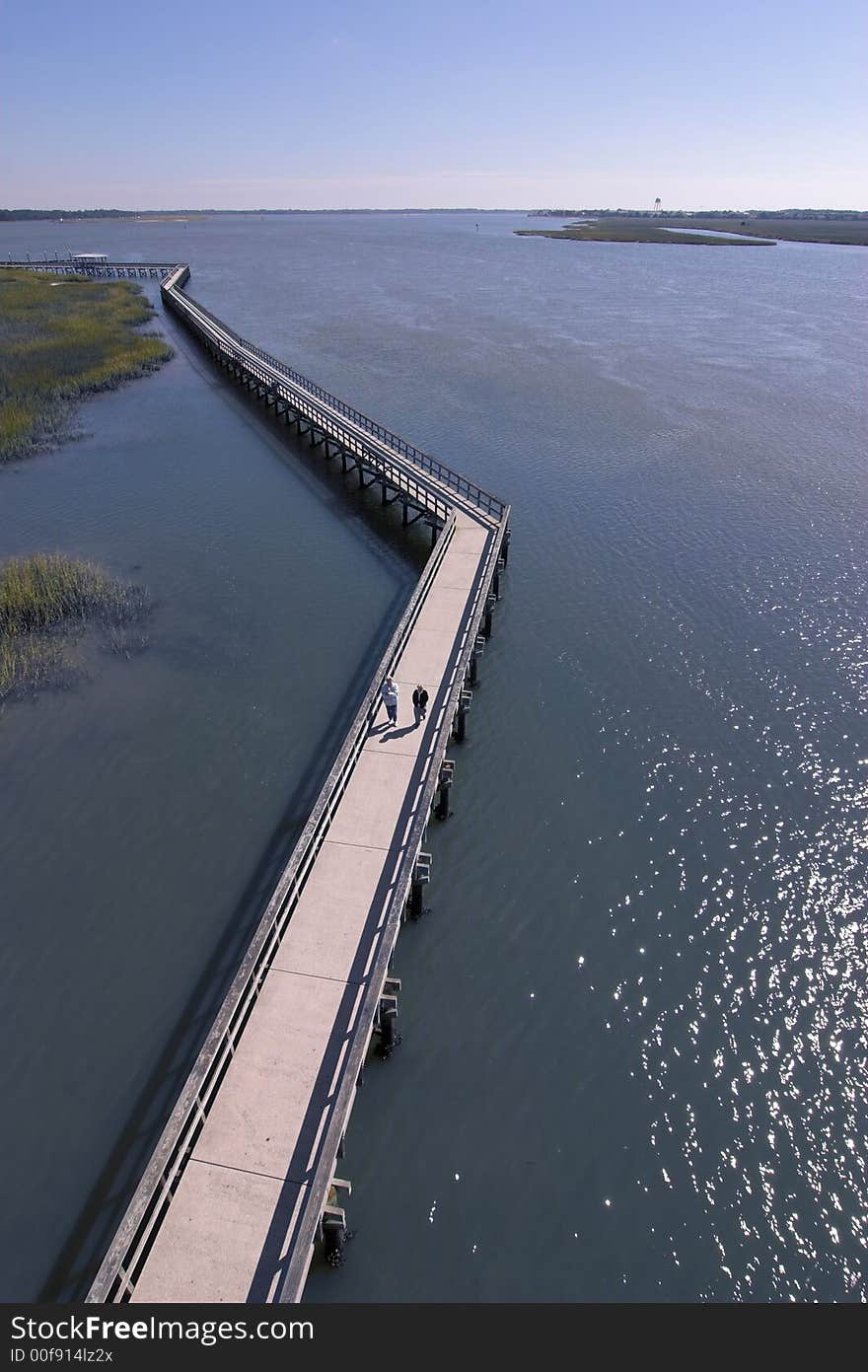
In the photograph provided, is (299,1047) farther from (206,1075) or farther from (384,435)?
(384,435)

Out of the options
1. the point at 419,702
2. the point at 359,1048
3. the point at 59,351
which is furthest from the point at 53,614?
the point at 59,351

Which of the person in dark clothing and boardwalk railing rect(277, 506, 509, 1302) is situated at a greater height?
the person in dark clothing

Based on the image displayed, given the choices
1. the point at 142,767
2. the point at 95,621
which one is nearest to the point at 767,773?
the point at 142,767

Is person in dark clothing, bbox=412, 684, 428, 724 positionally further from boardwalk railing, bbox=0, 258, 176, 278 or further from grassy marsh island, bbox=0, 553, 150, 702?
boardwalk railing, bbox=0, 258, 176, 278

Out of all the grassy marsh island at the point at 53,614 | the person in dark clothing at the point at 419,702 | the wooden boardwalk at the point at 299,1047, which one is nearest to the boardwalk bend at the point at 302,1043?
the wooden boardwalk at the point at 299,1047

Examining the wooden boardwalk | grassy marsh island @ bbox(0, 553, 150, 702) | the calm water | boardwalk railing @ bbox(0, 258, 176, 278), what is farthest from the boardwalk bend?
boardwalk railing @ bbox(0, 258, 176, 278)
